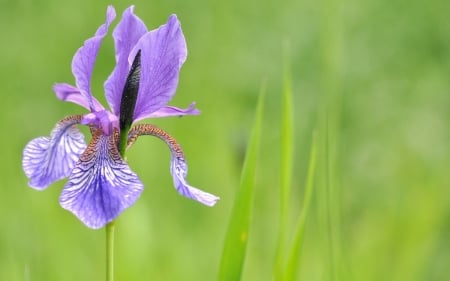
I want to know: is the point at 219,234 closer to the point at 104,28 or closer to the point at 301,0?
the point at 104,28

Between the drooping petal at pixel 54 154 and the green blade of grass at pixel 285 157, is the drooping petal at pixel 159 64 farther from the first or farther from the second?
the green blade of grass at pixel 285 157

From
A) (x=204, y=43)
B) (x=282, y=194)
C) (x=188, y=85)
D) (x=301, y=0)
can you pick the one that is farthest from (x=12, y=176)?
(x=301, y=0)

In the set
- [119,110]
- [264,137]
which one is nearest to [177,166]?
[119,110]

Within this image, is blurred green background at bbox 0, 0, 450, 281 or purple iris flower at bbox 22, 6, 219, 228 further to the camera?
blurred green background at bbox 0, 0, 450, 281

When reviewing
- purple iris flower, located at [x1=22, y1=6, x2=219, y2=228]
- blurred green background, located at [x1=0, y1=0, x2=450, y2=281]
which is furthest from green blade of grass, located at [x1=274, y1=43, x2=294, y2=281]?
purple iris flower, located at [x1=22, y1=6, x2=219, y2=228]

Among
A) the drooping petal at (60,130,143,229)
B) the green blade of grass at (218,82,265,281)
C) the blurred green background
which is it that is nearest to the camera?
the drooping petal at (60,130,143,229)

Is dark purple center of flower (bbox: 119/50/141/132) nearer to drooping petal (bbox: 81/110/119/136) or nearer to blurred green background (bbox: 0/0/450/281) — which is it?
drooping petal (bbox: 81/110/119/136)

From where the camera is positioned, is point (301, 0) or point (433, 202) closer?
point (433, 202)
